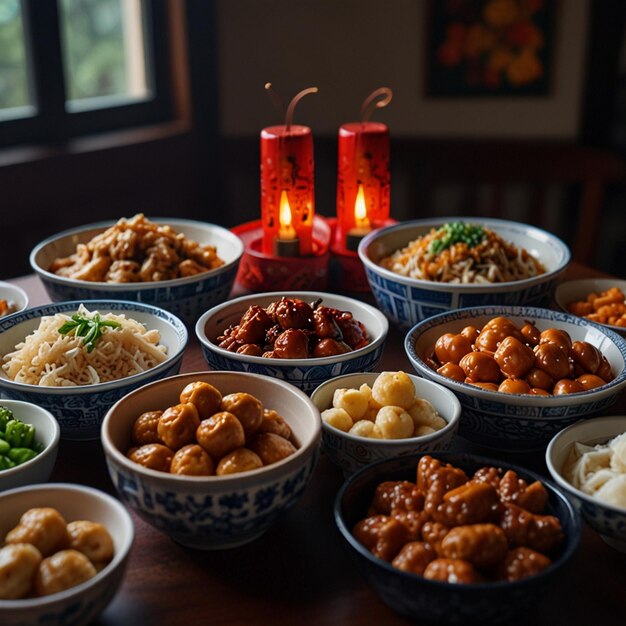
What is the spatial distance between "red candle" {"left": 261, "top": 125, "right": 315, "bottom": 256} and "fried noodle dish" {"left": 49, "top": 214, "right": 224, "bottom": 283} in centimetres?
20

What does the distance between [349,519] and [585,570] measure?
0.39m

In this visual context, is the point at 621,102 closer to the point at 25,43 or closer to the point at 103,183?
the point at 103,183

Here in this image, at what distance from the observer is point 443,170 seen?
448cm

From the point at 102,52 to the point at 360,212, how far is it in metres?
2.21

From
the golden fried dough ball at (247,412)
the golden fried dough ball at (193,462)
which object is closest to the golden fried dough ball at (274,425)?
the golden fried dough ball at (247,412)

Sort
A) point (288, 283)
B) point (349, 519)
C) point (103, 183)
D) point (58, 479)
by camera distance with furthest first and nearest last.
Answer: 1. point (103, 183)
2. point (288, 283)
3. point (58, 479)
4. point (349, 519)

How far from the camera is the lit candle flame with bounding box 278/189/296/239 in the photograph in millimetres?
2430

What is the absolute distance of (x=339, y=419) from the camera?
153 centimetres

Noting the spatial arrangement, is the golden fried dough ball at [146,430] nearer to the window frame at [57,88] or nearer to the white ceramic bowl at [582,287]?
the white ceramic bowl at [582,287]

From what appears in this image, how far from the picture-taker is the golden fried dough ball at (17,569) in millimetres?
1139

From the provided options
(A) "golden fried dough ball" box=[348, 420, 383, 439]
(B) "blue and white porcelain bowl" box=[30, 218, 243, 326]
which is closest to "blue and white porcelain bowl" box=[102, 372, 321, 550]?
(A) "golden fried dough ball" box=[348, 420, 383, 439]

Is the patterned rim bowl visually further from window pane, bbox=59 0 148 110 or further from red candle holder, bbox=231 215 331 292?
window pane, bbox=59 0 148 110

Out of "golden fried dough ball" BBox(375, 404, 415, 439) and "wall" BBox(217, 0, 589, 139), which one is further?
"wall" BBox(217, 0, 589, 139)

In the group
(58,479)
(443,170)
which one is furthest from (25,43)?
(58,479)
